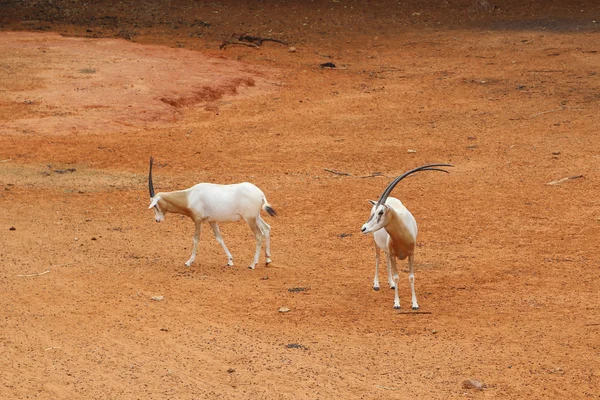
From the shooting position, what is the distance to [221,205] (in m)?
10.8

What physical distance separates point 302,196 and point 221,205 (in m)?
3.48

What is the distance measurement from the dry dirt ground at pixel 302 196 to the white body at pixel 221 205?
48 cm

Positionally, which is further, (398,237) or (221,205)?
(221,205)

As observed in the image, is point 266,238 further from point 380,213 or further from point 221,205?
point 380,213

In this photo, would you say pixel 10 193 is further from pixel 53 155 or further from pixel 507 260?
pixel 507 260

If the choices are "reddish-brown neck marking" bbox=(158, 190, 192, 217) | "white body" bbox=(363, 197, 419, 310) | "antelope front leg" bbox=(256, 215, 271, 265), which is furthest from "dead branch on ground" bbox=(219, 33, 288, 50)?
"white body" bbox=(363, 197, 419, 310)

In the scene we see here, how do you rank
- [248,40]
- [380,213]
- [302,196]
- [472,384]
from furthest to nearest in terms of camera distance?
1. [248,40]
2. [302,196]
3. [380,213]
4. [472,384]

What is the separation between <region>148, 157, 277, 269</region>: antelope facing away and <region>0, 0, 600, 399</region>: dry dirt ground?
1.55 ft

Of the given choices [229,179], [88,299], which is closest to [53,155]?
[229,179]

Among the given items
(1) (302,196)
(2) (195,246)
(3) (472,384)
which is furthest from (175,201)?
(3) (472,384)

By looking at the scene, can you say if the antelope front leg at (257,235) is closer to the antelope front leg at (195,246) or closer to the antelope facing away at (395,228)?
the antelope front leg at (195,246)

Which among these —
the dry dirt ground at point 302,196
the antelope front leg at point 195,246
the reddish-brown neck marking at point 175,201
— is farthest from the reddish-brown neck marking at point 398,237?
the reddish-brown neck marking at point 175,201

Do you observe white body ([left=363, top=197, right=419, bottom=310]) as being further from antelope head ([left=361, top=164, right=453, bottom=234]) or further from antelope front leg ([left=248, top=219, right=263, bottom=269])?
antelope front leg ([left=248, top=219, right=263, bottom=269])

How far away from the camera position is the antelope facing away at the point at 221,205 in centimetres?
1080
